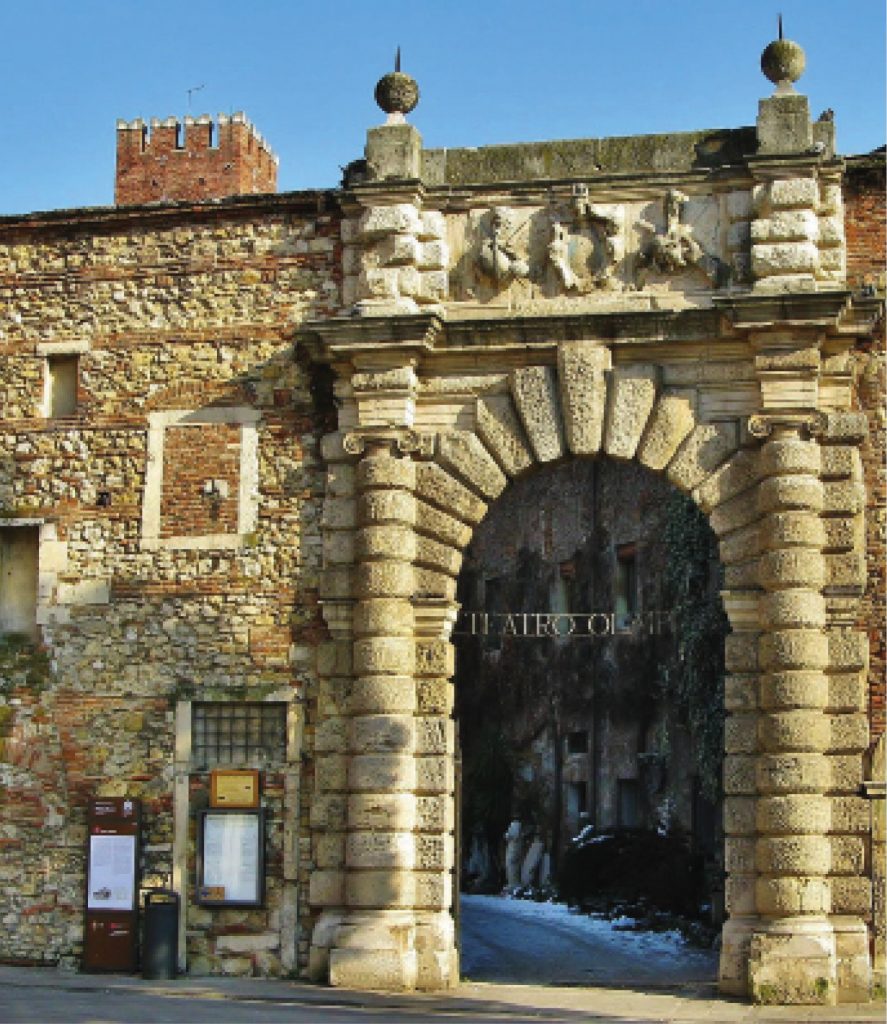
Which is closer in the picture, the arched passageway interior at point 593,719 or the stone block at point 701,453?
the stone block at point 701,453

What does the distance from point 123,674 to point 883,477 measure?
6679 millimetres

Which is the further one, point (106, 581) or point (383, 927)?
point (106, 581)

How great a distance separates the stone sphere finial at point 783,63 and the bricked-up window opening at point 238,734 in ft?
22.1

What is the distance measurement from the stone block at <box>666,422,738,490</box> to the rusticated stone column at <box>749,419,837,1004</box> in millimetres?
338

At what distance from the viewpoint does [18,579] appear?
1569 centimetres

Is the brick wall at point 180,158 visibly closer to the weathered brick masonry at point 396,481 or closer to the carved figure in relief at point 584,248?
the weathered brick masonry at point 396,481

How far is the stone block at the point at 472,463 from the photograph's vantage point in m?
14.5

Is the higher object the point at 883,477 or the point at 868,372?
the point at 868,372

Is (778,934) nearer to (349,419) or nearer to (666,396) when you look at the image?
(666,396)

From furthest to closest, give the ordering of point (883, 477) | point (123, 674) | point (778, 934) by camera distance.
Result: 1. point (123, 674)
2. point (883, 477)
3. point (778, 934)

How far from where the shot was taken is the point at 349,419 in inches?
579

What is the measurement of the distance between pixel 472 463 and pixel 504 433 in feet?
1.21

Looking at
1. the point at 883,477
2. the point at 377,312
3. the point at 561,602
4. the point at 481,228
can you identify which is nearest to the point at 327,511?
the point at 377,312

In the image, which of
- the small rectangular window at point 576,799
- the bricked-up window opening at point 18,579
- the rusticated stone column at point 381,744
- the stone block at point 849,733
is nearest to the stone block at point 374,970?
the rusticated stone column at point 381,744
